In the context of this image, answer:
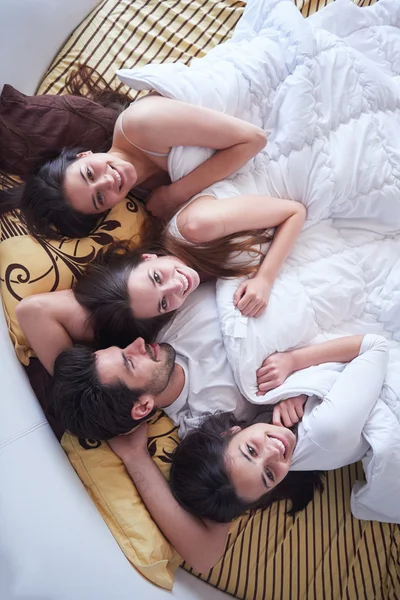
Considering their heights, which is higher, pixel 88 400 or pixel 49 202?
pixel 49 202

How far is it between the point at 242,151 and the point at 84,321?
0.52m

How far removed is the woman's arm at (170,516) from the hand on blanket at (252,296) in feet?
1.20

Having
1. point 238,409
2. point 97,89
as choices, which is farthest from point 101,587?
point 97,89

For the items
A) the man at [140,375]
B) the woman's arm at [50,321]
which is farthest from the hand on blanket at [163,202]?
the woman's arm at [50,321]

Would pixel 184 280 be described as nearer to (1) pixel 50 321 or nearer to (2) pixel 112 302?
(2) pixel 112 302

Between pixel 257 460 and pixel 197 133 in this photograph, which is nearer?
pixel 257 460

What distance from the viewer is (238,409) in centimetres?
116

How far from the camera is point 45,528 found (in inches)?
33.8

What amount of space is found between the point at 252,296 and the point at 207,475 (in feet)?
1.27

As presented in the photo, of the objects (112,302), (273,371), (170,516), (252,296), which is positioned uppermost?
(112,302)

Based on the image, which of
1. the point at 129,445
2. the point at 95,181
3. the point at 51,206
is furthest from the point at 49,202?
the point at 129,445

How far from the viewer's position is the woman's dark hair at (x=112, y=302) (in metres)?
1.06

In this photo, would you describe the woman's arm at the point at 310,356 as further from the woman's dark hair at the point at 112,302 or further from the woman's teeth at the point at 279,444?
the woman's dark hair at the point at 112,302

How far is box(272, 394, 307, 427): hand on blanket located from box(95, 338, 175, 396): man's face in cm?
25
